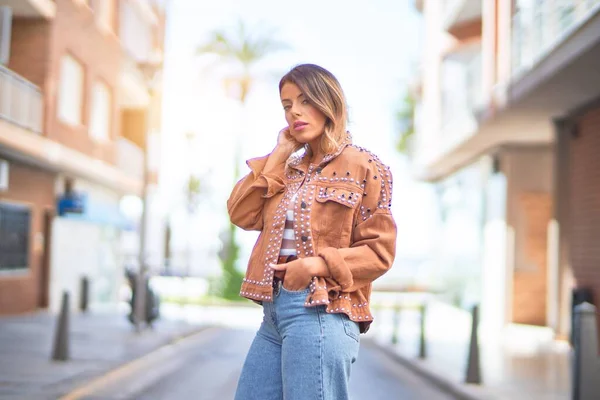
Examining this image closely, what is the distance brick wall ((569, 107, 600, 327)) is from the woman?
13.5m

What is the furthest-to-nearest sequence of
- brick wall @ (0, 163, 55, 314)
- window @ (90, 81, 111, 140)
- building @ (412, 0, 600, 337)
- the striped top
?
window @ (90, 81, 111, 140) < brick wall @ (0, 163, 55, 314) < building @ (412, 0, 600, 337) < the striped top

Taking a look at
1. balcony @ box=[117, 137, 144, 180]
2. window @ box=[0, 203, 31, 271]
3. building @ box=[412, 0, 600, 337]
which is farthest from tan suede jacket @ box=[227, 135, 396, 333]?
balcony @ box=[117, 137, 144, 180]

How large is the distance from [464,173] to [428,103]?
2905 mm

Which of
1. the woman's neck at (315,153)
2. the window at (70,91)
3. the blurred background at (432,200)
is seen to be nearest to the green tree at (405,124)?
the blurred background at (432,200)

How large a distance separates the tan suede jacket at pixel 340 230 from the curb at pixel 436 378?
6.35 meters

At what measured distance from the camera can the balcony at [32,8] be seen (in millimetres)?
18422

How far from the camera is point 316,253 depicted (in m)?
2.53

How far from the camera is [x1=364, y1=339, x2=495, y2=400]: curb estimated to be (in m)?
8.89

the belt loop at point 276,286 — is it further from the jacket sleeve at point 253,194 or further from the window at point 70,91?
the window at point 70,91

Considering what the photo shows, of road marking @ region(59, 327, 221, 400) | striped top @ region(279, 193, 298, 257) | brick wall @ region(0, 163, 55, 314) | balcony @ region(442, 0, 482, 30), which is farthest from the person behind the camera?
balcony @ region(442, 0, 482, 30)

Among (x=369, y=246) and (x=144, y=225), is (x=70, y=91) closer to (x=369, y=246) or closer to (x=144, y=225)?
(x=144, y=225)

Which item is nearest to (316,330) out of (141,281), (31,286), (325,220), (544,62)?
(325,220)

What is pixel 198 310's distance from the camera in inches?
1048

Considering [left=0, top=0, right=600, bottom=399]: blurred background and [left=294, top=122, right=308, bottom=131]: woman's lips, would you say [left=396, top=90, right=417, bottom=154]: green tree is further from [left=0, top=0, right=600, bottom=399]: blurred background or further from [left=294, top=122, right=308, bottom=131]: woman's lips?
[left=294, top=122, right=308, bottom=131]: woman's lips
